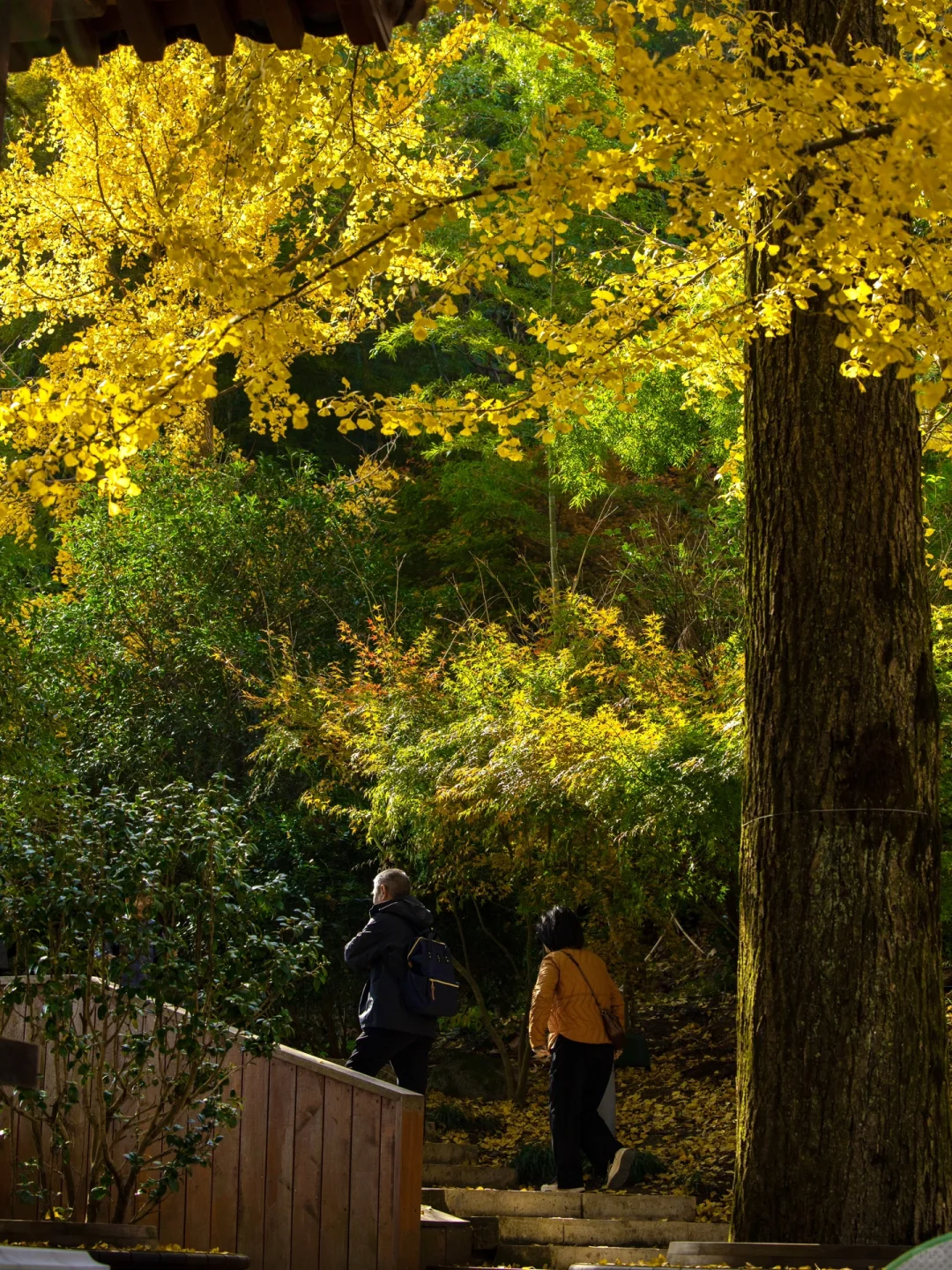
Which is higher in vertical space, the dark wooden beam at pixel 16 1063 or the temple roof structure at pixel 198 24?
the temple roof structure at pixel 198 24

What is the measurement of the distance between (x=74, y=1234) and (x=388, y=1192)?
1.20 meters

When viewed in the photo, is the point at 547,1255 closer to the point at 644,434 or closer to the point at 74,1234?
the point at 74,1234

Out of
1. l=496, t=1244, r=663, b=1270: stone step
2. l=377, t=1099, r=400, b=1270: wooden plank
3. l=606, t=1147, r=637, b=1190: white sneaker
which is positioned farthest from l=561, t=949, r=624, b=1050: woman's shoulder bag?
l=377, t=1099, r=400, b=1270: wooden plank

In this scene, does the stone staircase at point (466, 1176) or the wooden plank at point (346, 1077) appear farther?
the stone staircase at point (466, 1176)

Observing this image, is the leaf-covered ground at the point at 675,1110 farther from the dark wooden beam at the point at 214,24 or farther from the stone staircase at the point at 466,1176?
the dark wooden beam at the point at 214,24

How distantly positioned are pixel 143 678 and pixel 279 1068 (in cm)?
879

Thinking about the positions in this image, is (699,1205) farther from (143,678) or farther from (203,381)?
(143,678)

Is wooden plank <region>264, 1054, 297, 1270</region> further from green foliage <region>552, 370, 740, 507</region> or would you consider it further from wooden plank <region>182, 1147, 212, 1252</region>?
green foliage <region>552, 370, 740, 507</region>

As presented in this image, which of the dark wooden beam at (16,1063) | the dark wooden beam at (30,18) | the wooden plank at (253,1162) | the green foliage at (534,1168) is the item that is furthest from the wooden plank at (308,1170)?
the dark wooden beam at (30,18)

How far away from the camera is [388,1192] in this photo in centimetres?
596

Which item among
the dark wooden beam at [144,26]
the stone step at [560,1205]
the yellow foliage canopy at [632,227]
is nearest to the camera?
the dark wooden beam at [144,26]

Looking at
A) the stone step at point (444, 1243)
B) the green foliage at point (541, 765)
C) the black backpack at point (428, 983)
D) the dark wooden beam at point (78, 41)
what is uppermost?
the dark wooden beam at point (78, 41)

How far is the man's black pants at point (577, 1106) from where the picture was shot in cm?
793

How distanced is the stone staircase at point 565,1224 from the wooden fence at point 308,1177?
2.39ft
